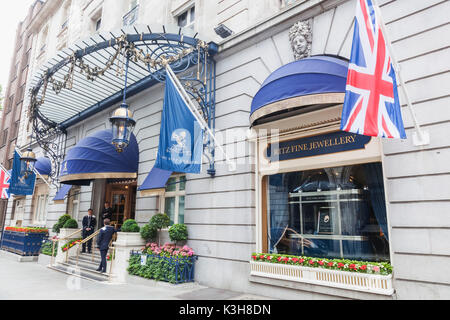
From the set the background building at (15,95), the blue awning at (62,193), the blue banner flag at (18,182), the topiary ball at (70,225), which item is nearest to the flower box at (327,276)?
the topiary ball at (70,225)

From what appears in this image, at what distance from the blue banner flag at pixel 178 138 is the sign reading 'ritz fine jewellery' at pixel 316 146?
2182mm

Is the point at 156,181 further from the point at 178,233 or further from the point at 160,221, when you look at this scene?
the point at 178,233

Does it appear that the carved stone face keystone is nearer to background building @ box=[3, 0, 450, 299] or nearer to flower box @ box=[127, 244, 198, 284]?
background building @ box=[3, 0, 450, 299]

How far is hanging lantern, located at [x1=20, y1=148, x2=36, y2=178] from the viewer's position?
654 inches

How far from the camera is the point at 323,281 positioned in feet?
22.7

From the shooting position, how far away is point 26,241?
635 inches

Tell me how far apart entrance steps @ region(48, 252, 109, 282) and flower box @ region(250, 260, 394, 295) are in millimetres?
5691

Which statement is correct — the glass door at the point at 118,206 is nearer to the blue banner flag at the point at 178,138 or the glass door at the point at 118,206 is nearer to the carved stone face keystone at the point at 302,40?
the blue banner flag at the point at 178,138

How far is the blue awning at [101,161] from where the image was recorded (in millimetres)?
12539

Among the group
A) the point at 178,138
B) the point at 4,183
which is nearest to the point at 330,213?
the point at 178,138

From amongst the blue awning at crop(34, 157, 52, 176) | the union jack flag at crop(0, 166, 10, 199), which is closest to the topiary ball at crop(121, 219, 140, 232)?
the blue awning at crop(34, 157, 52, 176)

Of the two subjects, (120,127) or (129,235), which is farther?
(129,235)

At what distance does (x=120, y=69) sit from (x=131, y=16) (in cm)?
518
